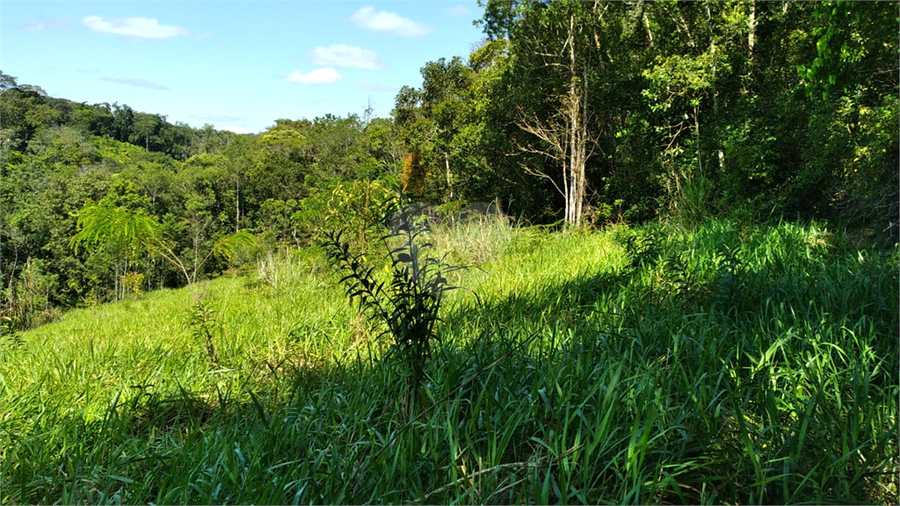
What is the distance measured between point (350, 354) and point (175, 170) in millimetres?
40538

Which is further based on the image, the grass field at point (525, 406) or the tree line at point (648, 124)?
the tree line at point (648, 124)

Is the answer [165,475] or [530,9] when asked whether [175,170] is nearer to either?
A: [530,9]

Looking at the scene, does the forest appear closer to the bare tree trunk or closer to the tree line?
the tree line

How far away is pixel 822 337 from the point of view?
95.1 inches

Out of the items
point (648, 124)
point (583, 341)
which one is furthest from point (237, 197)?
point (583, 341)

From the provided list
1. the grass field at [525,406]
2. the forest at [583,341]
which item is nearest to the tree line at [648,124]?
the forest at [583,341]

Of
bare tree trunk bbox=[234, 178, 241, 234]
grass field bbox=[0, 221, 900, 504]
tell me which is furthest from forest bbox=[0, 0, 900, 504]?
bare tree trunk bbox=[234, 178, 241, 234]

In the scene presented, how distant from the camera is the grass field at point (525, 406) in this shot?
1517 mm

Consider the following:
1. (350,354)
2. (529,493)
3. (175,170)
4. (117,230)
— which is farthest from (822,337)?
(175,170)

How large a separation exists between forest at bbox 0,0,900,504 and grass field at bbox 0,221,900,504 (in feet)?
0.05

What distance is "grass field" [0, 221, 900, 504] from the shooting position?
1.52 metres

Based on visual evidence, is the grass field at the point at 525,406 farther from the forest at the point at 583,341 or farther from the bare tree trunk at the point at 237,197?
the bare tree trunk at the point at 237,197

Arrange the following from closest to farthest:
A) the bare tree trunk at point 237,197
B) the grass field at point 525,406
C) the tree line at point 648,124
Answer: the grass field at point 525,406 → the tree line at point 648,124 → the bare tree trunk at point 237,197

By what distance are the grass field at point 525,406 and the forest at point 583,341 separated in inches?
0.5
